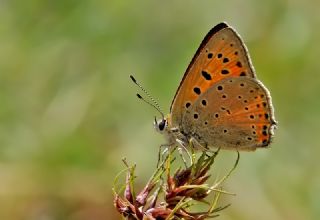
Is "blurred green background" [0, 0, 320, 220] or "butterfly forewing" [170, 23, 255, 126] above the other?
"blurred green background" [0, 0, 320, 220]

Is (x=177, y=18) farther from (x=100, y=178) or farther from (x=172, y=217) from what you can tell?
(x=172, y=217)

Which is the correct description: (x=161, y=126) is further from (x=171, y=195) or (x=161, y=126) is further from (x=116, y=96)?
(x=116, y=96)

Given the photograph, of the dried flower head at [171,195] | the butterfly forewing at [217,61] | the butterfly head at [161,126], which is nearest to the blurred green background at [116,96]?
the butterfly head at [161,126]

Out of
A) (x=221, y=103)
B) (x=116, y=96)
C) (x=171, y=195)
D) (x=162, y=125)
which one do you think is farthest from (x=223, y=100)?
(x=116, y=96)

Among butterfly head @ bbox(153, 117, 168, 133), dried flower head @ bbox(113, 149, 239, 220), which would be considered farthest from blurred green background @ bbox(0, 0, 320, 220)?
dried flower head @ bbox(113, 149, 239, 220)

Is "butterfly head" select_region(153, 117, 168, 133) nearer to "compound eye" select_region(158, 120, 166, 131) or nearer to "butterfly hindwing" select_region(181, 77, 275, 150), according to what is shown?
"compound eye" select_region(158, 120, 166, 131)

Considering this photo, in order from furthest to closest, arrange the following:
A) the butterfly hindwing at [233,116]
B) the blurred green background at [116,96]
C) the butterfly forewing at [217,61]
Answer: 1. the blurred green background at [116,96]
2. the butterfly hindwing at [233,116]
3. the butterfly forewing at [217,61]

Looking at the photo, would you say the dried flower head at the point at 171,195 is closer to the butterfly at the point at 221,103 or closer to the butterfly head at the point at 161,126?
the butterfly at the point at 221,103
